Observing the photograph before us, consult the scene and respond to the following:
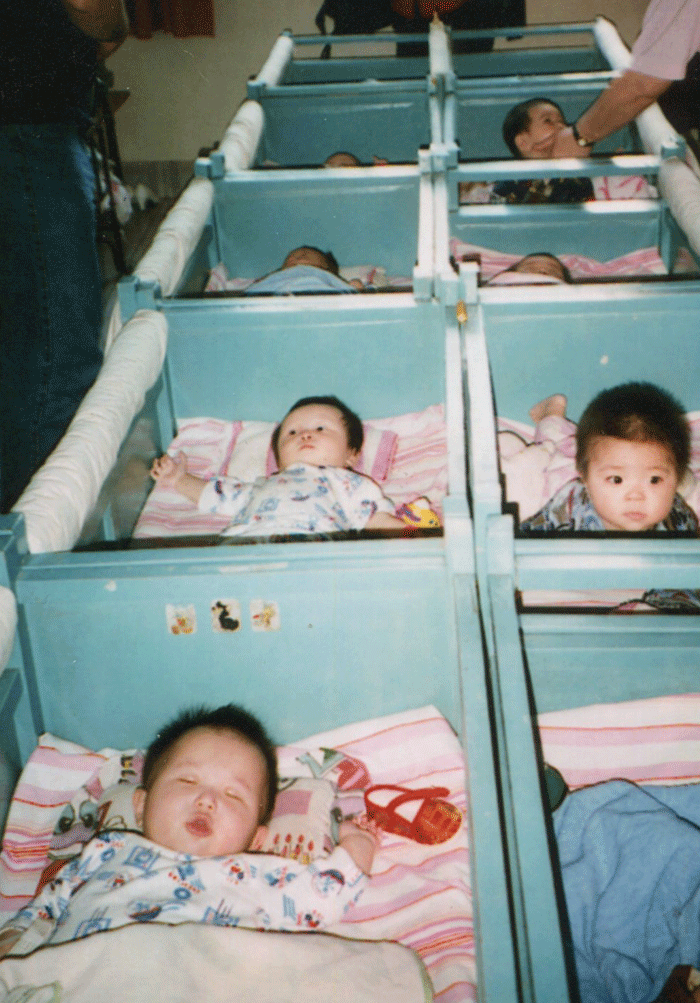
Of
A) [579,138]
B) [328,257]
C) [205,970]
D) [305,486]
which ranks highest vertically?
[579,138]

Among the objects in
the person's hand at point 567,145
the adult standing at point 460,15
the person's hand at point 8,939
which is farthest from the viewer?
the adult standing at point 460,15

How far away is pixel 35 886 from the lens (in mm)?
1030

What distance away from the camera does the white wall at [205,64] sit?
4.91 meters

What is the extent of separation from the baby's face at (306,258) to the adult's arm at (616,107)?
0.97 metres

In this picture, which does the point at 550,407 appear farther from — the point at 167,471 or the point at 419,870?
the point at 419,870

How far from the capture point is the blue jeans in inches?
55.7

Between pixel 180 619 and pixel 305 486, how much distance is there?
57 centimetres

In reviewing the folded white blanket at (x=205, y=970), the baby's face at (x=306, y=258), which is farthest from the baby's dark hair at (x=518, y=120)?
the folded white blanket at (x=205, y=970)

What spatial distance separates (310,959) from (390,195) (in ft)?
6.85

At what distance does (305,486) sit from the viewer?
1568mm

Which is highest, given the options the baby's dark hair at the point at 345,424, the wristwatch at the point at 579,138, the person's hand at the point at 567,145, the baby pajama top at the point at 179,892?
the person's hand at the point at 567,145

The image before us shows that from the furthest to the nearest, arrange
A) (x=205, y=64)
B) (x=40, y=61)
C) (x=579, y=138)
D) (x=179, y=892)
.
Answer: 1. (x=205, y=64)
2. (x=579, y=138)
3. (x=40, y=61)
4. (x=179, y=892)

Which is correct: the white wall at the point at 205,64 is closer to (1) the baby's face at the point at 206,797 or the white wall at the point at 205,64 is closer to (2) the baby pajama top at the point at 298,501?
(2) the baby pajama top at the point at 298,501

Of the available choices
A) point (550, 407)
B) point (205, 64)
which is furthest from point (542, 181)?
point (205, 64)
